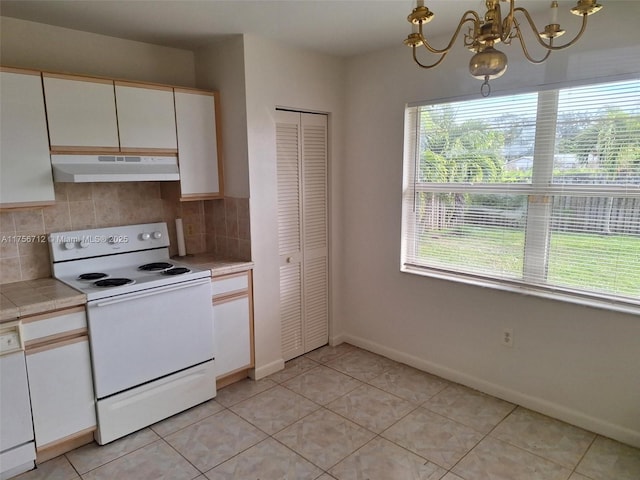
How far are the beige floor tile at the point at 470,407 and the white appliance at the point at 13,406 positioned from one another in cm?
236

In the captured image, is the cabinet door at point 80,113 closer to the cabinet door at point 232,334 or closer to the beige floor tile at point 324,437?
the cabinet door at point 232,334

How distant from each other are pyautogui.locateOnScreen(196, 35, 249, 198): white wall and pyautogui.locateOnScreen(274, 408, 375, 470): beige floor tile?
1613mm

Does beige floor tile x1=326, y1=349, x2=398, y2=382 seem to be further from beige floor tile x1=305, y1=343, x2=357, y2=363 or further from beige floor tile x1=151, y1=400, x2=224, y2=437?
beige floor tile x1=151, y1=400, x2=224, y2=437

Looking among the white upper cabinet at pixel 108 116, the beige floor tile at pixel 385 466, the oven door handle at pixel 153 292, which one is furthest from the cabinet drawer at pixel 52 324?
the beige floor tile at pixel 385 466

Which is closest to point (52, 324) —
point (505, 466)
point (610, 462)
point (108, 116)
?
point (108, 116)

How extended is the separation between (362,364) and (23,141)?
110 inches

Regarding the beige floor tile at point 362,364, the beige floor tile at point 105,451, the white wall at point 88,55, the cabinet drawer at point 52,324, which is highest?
the white wall at point 88,55

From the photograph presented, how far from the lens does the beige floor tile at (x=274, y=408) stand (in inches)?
105

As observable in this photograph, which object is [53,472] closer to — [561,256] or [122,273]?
[122,273]

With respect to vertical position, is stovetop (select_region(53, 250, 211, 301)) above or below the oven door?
above

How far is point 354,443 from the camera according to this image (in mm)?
2477

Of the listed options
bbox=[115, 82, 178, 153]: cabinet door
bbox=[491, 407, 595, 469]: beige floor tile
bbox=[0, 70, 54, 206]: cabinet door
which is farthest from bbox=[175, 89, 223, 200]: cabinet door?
bbox=[491, 407, 595, 469]: beige floor tile

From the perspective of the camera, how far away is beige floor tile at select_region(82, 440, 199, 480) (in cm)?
223

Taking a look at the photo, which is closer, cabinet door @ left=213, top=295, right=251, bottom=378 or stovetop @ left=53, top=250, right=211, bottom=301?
stovetop @ left=53, top=250, right=211, bottom=301
